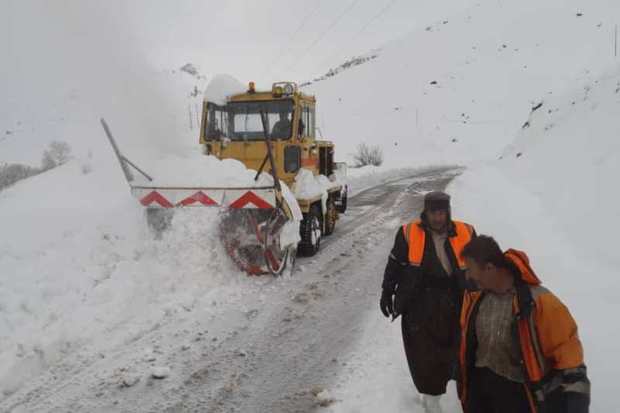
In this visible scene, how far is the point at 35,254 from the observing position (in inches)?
241

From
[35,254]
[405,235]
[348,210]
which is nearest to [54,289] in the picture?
[35,254]

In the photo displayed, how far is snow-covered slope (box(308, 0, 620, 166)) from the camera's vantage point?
37219 millimetres

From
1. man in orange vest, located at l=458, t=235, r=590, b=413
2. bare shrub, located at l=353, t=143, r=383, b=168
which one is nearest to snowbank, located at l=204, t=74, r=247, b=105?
man in orange vest, located at l=458, t=235, r=590, b=413

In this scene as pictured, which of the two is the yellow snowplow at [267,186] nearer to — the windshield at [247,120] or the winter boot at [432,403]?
the windshield at [247,120]

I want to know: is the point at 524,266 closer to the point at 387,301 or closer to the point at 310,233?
the point at 387,301

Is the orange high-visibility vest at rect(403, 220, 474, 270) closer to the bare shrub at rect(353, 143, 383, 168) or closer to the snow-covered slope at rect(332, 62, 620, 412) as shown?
the snow-covered slope at rect(332, 62, 620, 412)

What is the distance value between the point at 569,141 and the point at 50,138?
2342cm

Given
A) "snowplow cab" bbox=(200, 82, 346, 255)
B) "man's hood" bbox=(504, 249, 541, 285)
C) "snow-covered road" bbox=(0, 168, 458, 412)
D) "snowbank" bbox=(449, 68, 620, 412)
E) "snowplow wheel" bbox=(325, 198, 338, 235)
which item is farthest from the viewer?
"snowplow wheel" bbox=(325, 198, 338, 235)

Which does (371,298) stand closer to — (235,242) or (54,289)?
(235,242)

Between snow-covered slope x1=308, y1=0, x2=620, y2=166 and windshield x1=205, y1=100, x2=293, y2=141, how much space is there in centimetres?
2383

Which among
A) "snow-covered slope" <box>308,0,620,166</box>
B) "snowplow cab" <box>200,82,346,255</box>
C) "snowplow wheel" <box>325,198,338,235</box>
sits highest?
"snow-covered slope" <box>308,0,620,166</box>

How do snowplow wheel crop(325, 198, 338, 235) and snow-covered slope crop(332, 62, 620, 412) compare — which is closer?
snow-covered slope crop(332, 62, 620, 412)

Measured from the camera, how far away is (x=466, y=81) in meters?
44.8

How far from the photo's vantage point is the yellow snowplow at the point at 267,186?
669cm
